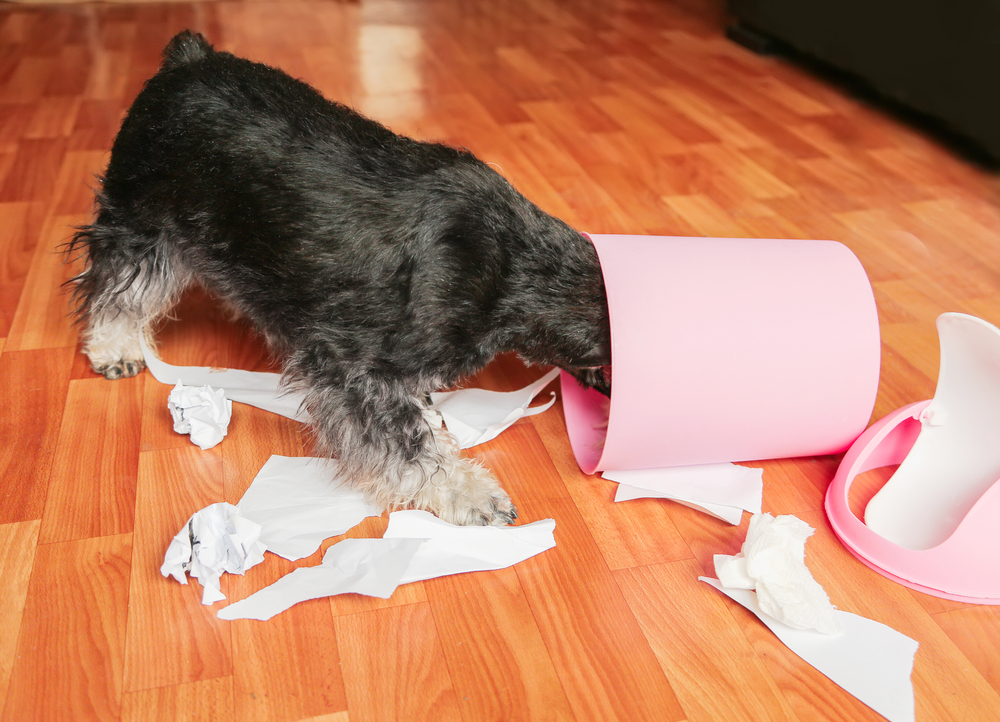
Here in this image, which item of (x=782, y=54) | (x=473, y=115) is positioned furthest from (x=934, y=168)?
(x=473, y=115)

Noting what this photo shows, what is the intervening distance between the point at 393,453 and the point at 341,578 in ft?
0.81

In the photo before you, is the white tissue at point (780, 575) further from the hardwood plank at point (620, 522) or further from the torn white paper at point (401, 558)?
the torn white paper at point (401, 558)

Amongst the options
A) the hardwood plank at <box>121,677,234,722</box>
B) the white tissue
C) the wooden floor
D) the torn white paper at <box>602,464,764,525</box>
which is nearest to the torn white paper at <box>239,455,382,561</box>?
the wooden floor

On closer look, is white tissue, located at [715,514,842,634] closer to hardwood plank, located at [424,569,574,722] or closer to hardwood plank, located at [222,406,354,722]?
hardwood plank, located at [424,569,574,722]

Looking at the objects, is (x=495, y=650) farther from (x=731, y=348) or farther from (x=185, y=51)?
(x=185, y=51)

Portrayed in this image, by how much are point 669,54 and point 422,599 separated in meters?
3.62

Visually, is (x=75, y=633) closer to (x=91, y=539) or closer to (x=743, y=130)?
(x=91, y=539)

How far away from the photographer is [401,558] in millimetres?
1499

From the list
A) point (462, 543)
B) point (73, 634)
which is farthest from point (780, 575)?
point (73, 634)

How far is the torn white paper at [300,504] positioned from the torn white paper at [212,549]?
0.14 ft

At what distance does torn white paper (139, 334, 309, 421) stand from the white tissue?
0.96 meters

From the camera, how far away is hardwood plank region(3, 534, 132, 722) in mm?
1247

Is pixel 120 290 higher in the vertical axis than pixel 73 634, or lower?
higher

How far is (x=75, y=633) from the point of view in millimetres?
1354
